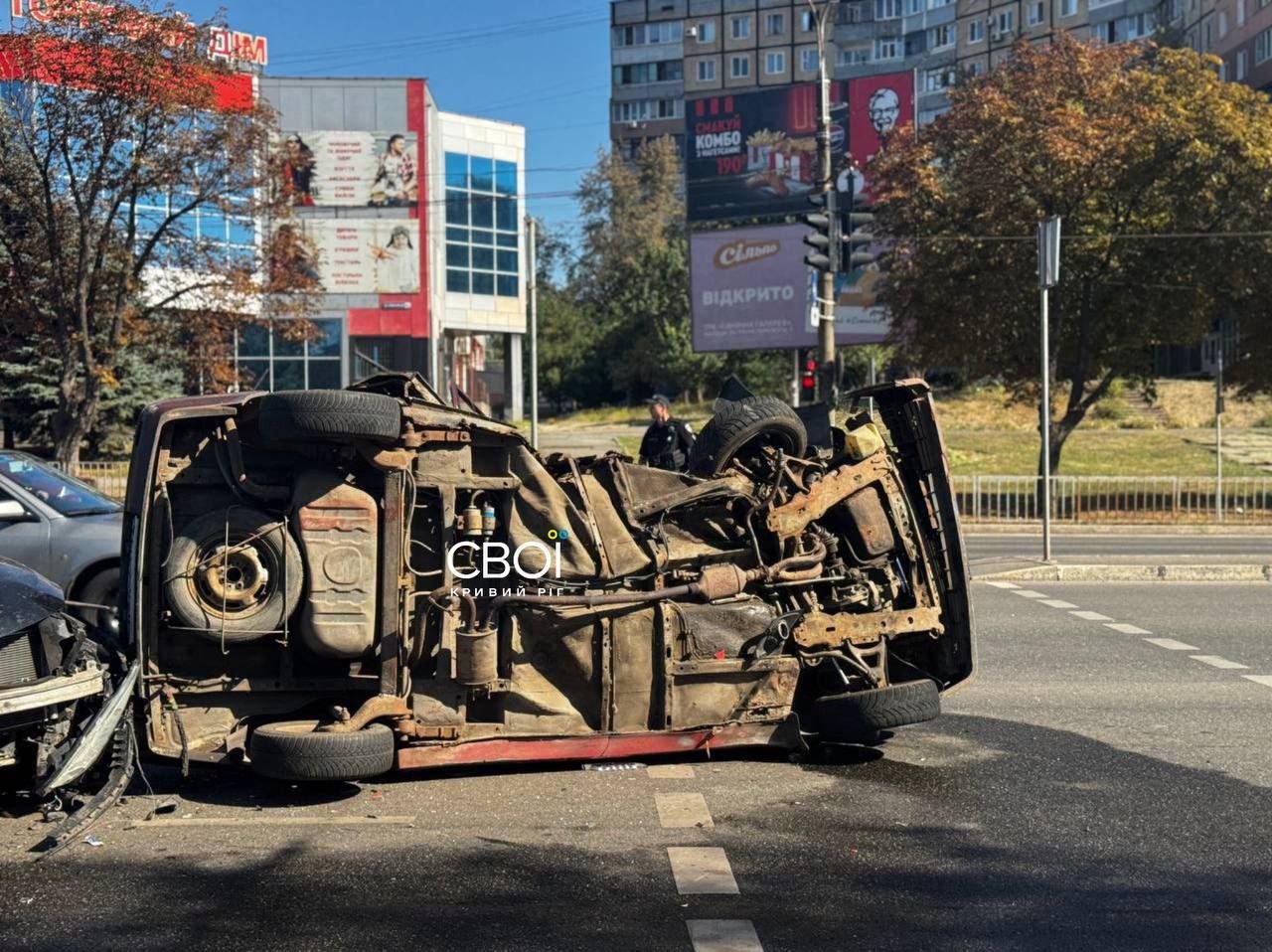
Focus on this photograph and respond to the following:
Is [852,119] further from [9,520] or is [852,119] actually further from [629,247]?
[9,520]

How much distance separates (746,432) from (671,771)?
1.84m

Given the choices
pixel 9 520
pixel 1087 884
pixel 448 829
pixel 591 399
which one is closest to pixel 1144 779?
pixel 1087 884

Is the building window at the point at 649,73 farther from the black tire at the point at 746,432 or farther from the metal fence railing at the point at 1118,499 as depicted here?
the black tire at the point at 746,432

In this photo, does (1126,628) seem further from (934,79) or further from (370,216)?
(934,79)

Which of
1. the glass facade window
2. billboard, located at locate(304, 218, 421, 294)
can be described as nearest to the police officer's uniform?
billboard, located at locate(304, 218, 421, 294)

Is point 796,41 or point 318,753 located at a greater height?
point 796,41

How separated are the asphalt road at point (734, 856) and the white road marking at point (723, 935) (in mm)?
13

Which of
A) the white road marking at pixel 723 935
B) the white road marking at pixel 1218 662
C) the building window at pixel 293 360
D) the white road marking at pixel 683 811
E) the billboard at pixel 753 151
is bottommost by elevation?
the white road marking at pixel 1218 662

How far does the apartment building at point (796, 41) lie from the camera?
8981cm

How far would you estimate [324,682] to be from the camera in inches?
257

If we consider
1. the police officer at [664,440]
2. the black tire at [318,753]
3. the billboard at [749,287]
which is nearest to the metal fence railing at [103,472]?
the police officer at [664,440]

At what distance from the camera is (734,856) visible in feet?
18.6

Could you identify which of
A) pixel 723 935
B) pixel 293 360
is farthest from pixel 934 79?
pixel 723 935

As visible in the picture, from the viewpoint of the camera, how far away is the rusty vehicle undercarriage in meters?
6.30
